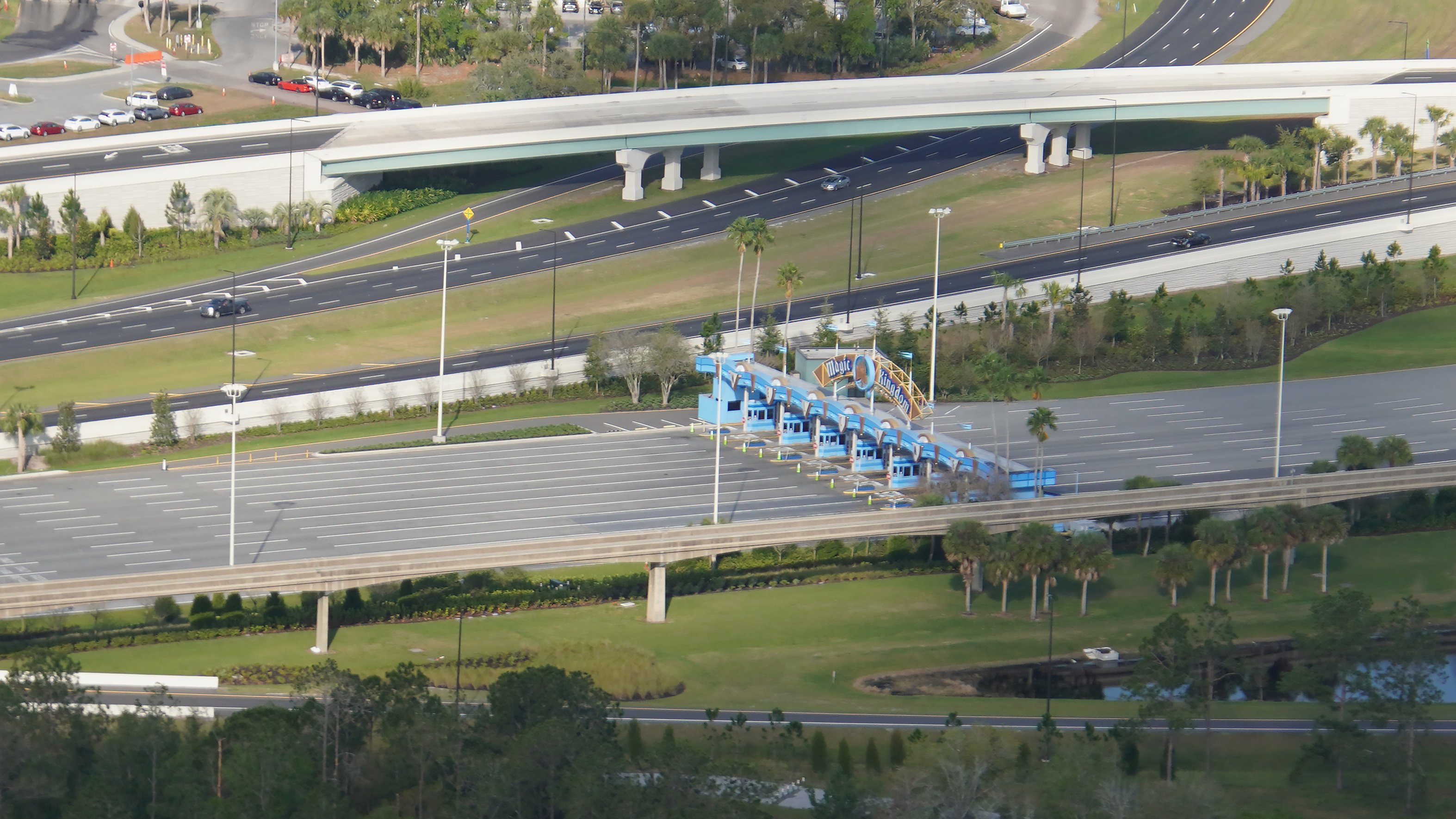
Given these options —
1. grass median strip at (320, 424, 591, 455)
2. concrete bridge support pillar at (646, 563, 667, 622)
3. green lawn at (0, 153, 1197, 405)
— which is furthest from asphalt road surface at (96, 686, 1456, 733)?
green lawn at (0, 153, 1197, 405)

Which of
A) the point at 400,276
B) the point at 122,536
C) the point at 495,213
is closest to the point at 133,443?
the point at 122,536

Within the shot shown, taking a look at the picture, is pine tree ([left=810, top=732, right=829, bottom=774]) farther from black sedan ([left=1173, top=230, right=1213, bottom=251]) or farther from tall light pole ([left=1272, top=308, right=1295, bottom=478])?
black sedan ([left=1173, top=230, right=1213, bottom=251])

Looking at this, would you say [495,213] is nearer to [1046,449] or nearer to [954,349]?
[954,349]

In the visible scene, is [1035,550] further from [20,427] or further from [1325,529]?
[20,427]

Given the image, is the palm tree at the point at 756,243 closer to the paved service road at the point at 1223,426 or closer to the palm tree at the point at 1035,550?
the paved service road at the point at 1223,426

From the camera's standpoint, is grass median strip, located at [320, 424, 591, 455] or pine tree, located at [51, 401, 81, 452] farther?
grass median strip, located at [320, 424, 591, 455]

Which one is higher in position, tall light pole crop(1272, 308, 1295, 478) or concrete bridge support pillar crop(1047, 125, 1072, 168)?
concrete bridge support pillar crop(1047, 125, 1072, 168)

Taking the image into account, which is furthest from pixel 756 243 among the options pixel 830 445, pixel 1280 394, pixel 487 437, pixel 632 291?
pixel 1280 394
